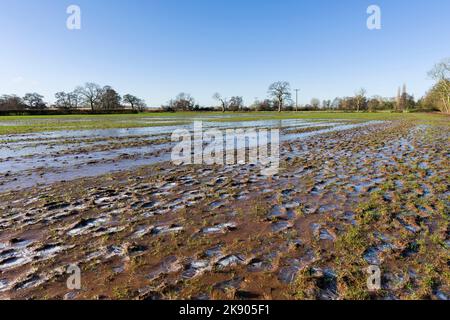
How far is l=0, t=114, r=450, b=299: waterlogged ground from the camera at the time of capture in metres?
3.42

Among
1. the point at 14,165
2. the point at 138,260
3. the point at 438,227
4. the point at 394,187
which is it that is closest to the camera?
the point at 138,260

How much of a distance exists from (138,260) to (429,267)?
4362mm

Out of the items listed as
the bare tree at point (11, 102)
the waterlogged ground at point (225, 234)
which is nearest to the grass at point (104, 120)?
the waterlogged ground at point (225, 234)

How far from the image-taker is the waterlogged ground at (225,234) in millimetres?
3420

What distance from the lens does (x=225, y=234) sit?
4.95m

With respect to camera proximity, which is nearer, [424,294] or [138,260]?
[424,294]

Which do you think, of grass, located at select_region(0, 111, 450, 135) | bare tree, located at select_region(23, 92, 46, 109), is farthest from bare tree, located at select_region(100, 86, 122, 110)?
grass, located at select_region(0, 111, 450, 135)

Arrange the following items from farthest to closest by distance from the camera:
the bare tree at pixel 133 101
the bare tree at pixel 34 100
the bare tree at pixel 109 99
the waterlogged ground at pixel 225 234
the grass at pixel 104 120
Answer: the bare tree at pixel 133 101 → the bare tree at pixel 109 99 → the bare tree at pixel 34 100 → the grass at pixel 104 120 → the waterlogged ground at pixel 225 234

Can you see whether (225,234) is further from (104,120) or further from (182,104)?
(182,104)

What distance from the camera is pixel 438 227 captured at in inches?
197

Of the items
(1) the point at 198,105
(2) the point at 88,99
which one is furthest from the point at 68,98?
(1) the point at 198,105

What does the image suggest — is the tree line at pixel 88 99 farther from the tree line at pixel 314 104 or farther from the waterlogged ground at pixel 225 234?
the waterlogged ground at pixel 225 234
